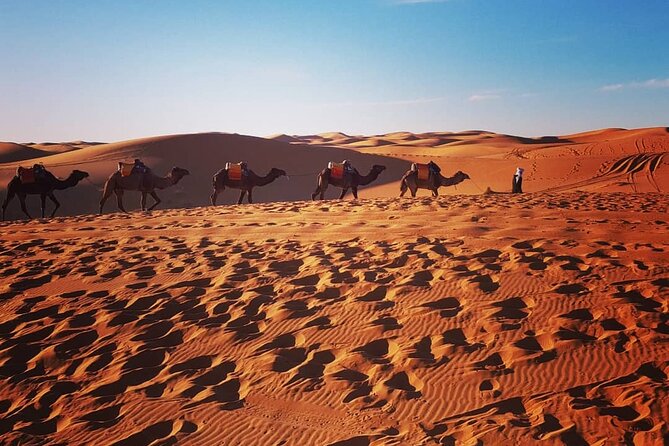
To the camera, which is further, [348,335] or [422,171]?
[422,171]

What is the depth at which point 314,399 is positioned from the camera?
3.58 m

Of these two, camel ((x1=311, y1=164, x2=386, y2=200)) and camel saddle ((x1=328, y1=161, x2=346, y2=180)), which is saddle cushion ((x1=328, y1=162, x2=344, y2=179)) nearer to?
camel saddle ((x1=328, y1=161, x2=346, y2=180))

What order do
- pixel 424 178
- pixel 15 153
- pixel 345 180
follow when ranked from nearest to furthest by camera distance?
pixel 424 178
pixel 345 180
pixel 15 153

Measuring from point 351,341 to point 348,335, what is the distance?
0.36ft

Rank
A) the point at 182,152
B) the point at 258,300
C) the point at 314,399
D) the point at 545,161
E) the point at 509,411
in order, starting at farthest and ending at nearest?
the point at 182,152 < the point at 545,161 < the point at 258,300 < the point at 314,399 < the point at 509,411

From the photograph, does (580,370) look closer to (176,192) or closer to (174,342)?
(174,342)

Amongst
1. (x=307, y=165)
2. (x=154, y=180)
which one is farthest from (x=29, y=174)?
(x=307, y=165)

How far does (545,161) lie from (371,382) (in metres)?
29.9

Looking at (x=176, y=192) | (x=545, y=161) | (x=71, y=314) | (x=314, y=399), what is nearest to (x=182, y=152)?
(x=176, y=192)

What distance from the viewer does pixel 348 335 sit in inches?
174

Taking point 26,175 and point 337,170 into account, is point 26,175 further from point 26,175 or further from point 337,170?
point 337,170

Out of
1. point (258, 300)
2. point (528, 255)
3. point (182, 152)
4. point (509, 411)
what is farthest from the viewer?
point (182, 152)

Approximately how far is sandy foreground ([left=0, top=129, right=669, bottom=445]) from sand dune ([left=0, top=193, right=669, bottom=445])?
0.02 meters

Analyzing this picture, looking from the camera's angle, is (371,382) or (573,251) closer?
(371,382)
